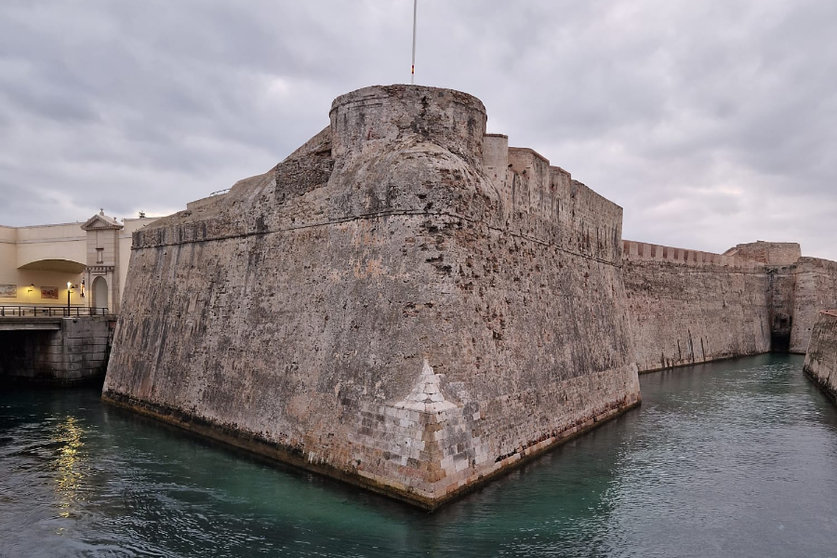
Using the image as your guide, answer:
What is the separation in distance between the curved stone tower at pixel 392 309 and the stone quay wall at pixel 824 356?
448 inches

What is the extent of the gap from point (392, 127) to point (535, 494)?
7468 millimetres

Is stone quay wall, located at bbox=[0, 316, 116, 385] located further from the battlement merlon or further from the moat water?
the battlement merlon

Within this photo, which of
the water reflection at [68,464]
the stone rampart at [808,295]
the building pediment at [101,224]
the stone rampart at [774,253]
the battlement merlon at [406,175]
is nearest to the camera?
the water reflection at [68,464]

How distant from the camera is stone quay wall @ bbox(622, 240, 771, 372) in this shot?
97.5ft

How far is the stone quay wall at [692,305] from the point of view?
97.5ft

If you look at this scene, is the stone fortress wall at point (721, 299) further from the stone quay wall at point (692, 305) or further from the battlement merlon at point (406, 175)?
the battlement merlon at point (406, 175)

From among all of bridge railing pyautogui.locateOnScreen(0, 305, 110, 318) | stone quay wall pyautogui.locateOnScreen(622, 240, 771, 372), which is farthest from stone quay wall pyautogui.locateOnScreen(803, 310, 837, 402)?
bridge railing pyautogui.locateOnScreen(0, 305, 110, 318)

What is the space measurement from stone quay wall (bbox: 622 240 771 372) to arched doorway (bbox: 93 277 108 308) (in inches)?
1019

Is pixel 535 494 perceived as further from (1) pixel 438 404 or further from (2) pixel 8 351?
(2) pixel 8 351

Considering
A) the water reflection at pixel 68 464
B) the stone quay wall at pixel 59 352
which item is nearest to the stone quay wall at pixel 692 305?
the water reflection at pixel 68 464

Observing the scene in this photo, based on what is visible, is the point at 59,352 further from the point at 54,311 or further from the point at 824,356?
the point at 824,356

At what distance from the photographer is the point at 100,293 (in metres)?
30.0

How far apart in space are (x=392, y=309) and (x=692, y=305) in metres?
28.1

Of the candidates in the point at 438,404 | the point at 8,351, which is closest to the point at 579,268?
the point at 438,404
